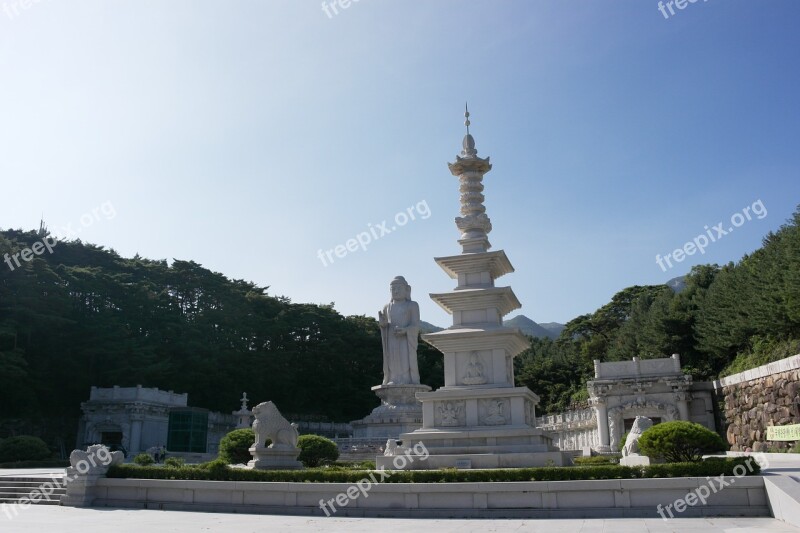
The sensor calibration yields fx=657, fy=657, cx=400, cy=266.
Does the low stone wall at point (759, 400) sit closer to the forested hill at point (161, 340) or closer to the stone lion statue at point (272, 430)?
the stone lion statue at point (272, 430)

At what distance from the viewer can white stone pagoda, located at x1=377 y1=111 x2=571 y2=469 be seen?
14555mm

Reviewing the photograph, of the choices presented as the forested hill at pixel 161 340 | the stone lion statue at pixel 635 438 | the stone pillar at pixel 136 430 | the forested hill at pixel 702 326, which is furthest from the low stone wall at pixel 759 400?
the stone pillar at pixel 136 430

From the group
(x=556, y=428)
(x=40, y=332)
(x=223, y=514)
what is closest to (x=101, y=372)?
(x=40, y=332)

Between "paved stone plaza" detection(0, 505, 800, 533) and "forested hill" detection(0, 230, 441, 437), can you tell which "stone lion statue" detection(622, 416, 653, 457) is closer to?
"paved stone plaza" detection(0, 505, 800, 533)

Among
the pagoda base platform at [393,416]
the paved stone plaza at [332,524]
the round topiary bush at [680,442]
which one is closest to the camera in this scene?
the paved stone plaza at [332,524]

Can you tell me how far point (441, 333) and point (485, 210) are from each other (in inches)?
160

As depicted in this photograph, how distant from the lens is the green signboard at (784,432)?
2080cm

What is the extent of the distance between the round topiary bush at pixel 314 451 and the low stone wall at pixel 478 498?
19.5 ft

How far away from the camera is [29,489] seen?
14922 millimetres

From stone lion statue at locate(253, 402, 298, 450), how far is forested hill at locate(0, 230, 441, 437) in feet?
69.2

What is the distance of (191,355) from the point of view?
39.7 metres

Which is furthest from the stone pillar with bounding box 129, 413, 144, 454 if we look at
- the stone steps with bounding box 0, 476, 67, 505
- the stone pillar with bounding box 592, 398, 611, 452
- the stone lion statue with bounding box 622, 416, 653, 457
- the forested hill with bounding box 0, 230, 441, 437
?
the stone lion statue with bounding box 622, 416, 653, 457

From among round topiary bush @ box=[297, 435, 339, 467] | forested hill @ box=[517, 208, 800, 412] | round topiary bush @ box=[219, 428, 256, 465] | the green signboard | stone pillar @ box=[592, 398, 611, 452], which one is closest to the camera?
round topiary bush @ box=[297, 435, 339, 467]

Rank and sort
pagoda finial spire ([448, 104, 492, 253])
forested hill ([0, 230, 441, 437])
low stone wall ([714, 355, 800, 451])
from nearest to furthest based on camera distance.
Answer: pagoda finial spire ([448, 104, 492, 253])
low stone wall ([714, 355, 800, 451])
forested hill ([0, 230, 441, 437])
